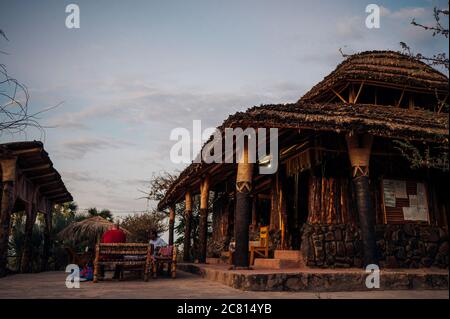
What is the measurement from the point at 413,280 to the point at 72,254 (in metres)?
8.35

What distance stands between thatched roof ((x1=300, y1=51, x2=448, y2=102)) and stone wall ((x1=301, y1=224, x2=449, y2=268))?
15.1ft

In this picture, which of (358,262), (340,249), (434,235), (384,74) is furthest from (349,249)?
(384,74)

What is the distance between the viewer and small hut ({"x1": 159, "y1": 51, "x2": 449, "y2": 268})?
317 inches

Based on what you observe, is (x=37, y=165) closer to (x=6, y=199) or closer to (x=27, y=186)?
(x=27, y=186)

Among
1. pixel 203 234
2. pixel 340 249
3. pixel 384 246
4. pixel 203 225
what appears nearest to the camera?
pixel 340 249

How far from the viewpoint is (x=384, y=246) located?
9500mm

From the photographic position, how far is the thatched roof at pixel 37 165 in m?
9.55

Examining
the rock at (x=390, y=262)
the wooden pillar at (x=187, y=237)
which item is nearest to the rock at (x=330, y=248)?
the rock at (x=390, y=262)

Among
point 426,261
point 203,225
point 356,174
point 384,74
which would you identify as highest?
point 384,74

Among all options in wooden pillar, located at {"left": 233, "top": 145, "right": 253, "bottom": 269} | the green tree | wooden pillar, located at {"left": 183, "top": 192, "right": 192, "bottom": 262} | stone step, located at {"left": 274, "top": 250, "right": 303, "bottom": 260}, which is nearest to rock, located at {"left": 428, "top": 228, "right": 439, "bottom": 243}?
stone step, located at {"left": 274, "top": 250, "right": 303, "bottom": 260}

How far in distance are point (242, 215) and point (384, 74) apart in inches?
311

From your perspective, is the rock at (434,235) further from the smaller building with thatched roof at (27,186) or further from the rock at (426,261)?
the smaller building with thatched roof at (27,186)

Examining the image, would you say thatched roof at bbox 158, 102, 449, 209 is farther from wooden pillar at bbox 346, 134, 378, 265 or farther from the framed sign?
the framed sign
